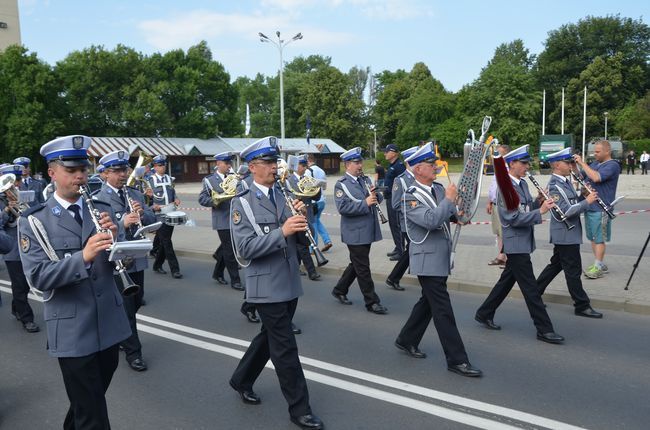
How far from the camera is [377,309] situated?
752 centimetres

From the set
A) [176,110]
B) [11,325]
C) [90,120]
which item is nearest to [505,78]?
[176,110]

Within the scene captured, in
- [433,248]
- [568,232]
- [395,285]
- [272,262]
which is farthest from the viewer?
[395,285]

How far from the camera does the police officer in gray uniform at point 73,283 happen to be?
333 cm

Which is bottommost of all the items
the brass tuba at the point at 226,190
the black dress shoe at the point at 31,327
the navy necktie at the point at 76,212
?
the black dress shoe at the point at 31,327

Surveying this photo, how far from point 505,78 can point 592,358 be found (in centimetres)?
6412

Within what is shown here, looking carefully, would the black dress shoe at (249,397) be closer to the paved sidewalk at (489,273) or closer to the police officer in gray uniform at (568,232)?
the paved sidewalk at (489,273)

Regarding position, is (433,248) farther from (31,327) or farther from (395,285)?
(31,327)

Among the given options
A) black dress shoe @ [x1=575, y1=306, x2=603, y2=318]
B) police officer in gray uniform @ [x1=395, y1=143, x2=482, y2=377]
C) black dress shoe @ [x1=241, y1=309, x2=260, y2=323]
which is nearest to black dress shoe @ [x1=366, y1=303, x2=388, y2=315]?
black dress shoe @ [x1=241, y1=309, x2=260, y2=323]

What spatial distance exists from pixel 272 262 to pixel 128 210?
2779 mm

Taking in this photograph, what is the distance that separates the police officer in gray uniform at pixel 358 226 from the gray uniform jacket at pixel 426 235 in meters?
2.20

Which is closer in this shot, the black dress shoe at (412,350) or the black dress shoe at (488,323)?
the black dress shoe at (412,350)

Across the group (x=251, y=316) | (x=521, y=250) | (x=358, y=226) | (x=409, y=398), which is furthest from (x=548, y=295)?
(x=251, y=316)

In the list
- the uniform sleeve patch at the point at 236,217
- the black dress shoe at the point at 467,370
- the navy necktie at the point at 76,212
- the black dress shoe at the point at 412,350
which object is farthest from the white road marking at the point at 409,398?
the uniform sleeve patch at the point at 236,217

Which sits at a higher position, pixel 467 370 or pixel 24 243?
pixel 24 243
